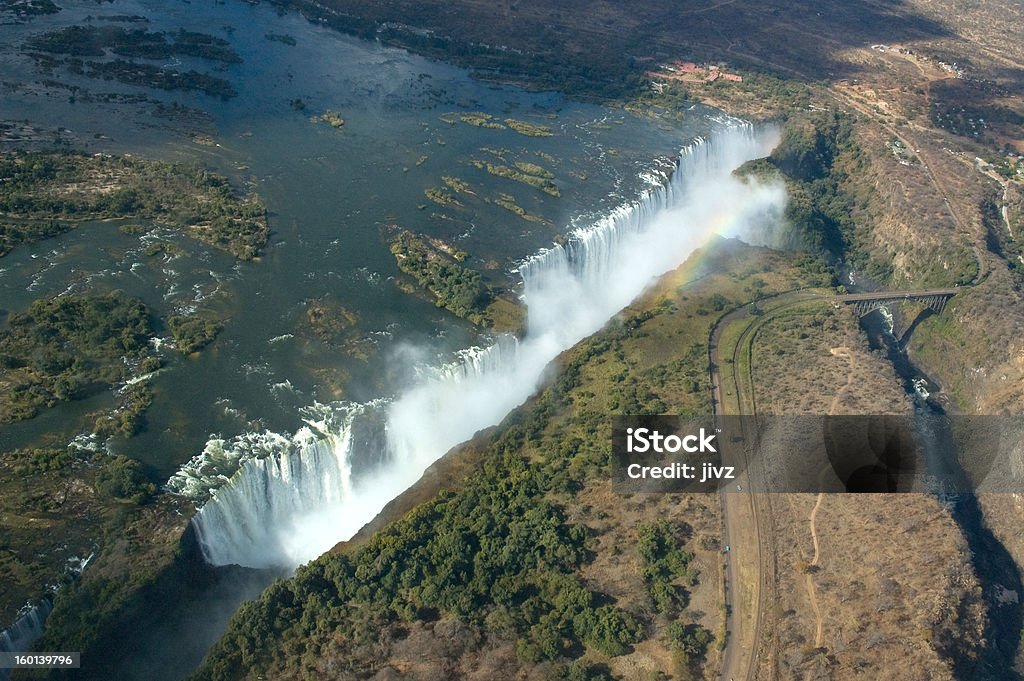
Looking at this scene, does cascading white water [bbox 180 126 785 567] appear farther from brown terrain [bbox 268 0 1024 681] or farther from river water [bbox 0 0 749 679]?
brown terrain [bbox 268 0 1024 681]

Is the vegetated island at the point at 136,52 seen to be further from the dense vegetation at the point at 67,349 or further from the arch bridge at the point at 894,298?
the arch bridge at the point at 894,298

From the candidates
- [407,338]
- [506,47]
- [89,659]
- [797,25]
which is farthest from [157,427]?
[797,25]

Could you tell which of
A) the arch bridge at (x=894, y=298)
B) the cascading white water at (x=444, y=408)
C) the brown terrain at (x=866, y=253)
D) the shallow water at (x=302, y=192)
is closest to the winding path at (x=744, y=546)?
the brown terrain at (x=866, y=253)

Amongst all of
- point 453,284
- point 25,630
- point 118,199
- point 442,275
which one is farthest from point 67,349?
point 453,284

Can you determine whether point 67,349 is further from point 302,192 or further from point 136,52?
point 136,52

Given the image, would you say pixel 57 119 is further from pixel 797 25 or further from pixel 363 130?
pixel 797 25

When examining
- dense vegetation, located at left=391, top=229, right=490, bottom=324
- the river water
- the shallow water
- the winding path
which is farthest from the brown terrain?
dense vegetation, located at left=391, top=229, right=490, bottom=324
